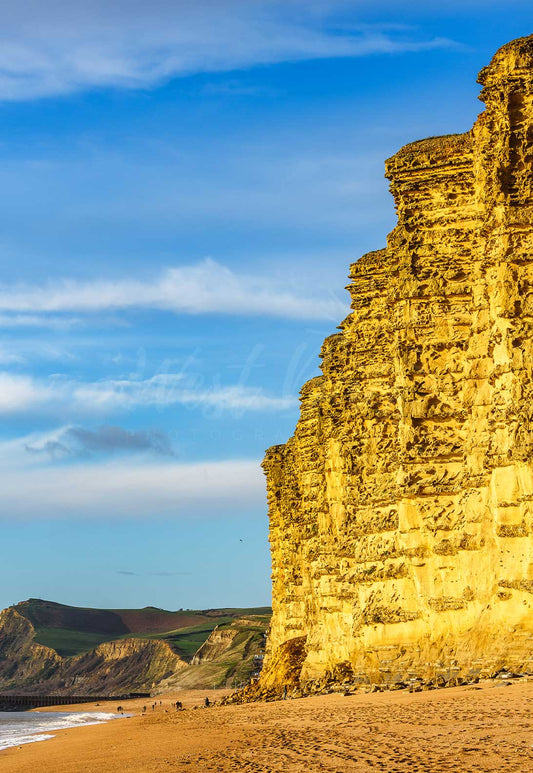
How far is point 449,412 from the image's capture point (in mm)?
22969

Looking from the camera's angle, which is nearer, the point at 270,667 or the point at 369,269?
the point at 369,269

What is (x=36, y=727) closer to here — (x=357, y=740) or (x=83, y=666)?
(x=357, y=740)

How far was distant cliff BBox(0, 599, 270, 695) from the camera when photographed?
104250 mm

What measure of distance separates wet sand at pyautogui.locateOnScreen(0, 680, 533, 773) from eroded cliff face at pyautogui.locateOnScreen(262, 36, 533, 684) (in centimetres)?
176

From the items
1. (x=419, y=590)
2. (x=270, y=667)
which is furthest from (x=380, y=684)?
(x=270, y=667)

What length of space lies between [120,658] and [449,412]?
14009 centimetres

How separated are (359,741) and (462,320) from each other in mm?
10823

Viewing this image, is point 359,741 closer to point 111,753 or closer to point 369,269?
point 111,753

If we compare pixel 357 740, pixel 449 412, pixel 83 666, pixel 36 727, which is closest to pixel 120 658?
pixel 83 666

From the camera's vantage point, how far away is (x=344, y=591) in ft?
100

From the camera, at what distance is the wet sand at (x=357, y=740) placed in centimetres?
1223

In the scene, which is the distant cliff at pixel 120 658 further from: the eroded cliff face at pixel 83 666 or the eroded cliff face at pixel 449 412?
the eroded cliff face at pixel 449 412

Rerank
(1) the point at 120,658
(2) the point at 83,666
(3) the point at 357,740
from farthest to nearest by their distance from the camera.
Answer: (2) the point at 83,666 < (1) the point at 120,658 < (3) the point at 357,740

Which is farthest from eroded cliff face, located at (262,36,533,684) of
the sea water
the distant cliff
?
the distant cliff
